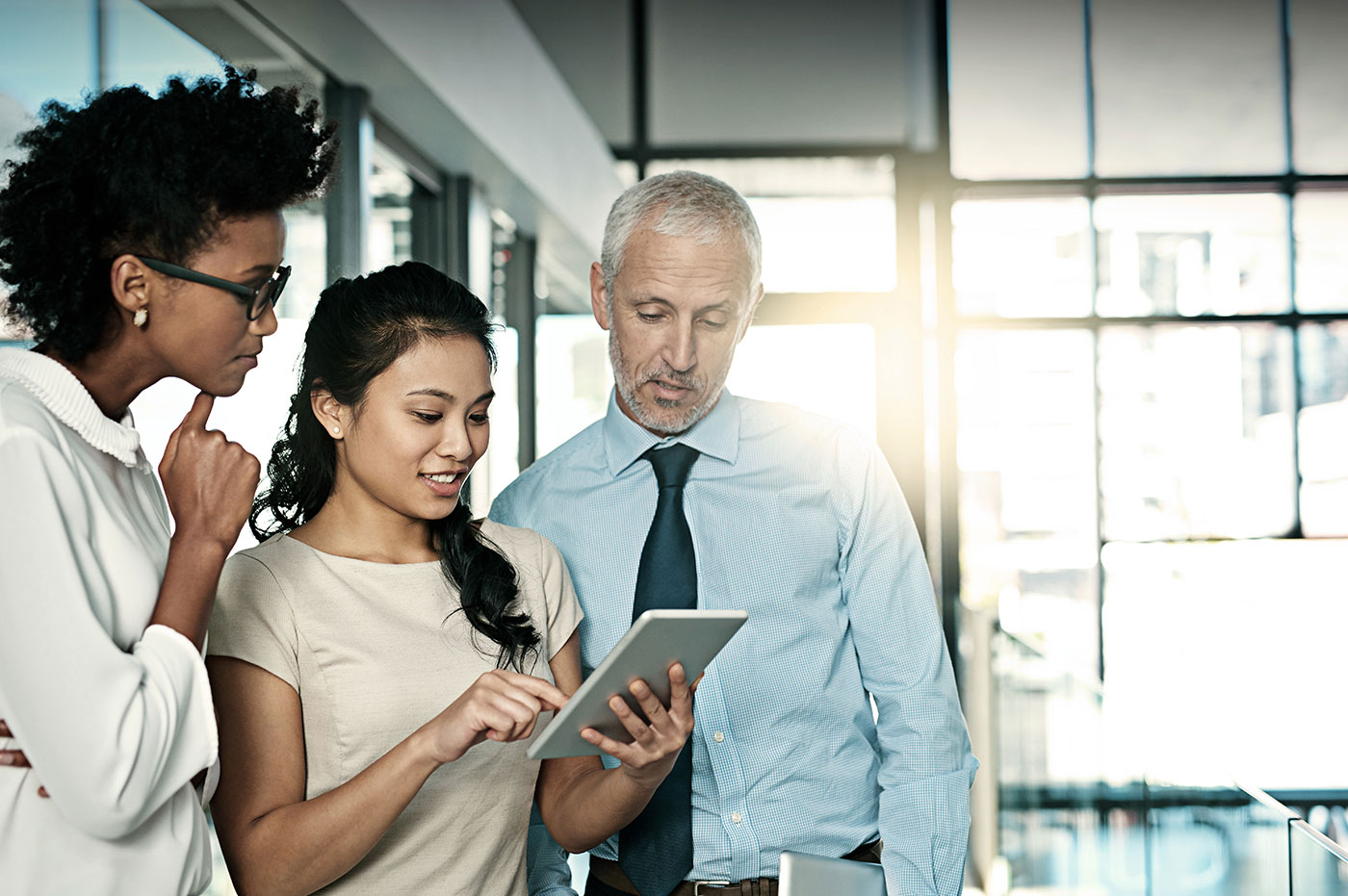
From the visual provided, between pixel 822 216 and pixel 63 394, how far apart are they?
649 centimetres

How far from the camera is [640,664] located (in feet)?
4.03

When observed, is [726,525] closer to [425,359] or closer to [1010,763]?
[425,359]

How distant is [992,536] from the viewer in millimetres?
7078

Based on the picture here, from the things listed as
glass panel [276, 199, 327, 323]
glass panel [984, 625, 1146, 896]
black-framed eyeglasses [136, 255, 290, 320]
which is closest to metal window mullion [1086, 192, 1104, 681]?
glass panel [984, 625, 1146, 896]

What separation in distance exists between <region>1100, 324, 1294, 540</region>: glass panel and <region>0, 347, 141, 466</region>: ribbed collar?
21.7 ft

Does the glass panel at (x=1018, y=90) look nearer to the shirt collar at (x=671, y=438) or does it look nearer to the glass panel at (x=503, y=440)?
the glass panel at (x=503, y=440)

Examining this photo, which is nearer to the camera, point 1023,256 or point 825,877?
point 825,877

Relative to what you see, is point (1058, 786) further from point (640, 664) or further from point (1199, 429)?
point (1199, 429)

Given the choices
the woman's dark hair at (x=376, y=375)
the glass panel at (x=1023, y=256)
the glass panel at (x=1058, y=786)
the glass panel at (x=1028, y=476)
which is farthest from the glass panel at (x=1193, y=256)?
the woman's dark hair at (x=376, y=375)

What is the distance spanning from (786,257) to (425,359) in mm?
5878

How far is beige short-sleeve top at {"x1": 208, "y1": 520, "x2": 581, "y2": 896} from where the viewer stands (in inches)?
52.6

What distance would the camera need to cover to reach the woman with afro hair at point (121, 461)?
101 centimetres

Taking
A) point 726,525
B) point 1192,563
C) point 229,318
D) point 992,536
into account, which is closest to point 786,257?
point 992,536

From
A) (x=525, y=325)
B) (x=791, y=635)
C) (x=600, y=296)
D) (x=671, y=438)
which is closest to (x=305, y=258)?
(x=600, y=296)
